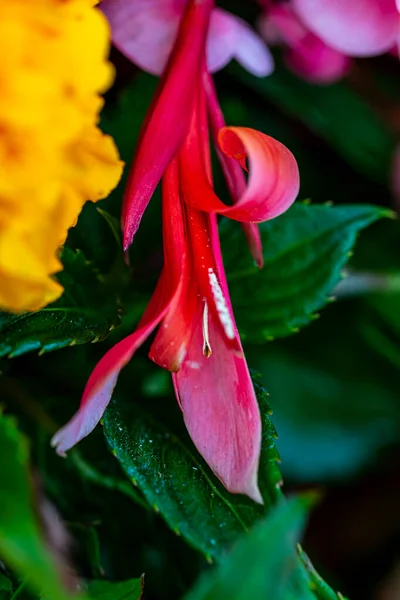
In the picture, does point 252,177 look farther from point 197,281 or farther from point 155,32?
point 155,32

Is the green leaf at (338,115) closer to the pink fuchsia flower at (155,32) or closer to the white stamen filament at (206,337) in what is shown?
the pink fuchsia flower at (155,32)

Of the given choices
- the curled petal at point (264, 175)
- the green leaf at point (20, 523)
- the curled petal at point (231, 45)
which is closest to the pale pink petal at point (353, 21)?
the curled petal at point (231, 45)

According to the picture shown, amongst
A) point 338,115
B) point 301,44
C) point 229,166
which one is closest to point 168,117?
point 229,166

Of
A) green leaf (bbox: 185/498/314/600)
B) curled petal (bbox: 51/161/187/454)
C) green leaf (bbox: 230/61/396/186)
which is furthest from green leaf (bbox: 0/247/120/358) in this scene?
green leaf (bbox: 230/61/396/186)

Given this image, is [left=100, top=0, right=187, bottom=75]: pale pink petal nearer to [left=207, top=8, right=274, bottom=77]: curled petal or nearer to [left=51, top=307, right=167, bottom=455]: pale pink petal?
[left=207, top=8, right=274, bottom=77]: curled petal

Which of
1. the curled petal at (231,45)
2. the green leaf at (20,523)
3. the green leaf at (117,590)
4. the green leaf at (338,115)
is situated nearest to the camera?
the green leaf at (20,523)

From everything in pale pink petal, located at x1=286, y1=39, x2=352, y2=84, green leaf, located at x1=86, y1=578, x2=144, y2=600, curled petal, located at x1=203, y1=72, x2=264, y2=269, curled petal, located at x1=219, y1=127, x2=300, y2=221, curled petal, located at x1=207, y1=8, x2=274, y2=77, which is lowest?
green leaf, located at x1=86, y1=578, x2=144, y2=600
